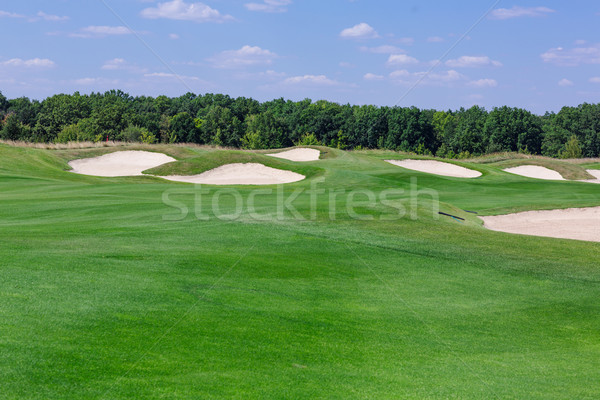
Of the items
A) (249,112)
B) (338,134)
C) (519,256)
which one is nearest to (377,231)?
(519,256)

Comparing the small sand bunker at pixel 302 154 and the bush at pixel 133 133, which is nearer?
the small sand bunker at pixel 302 154

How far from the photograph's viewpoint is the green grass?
6.07 meters

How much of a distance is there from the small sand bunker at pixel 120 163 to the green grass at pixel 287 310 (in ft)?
80.5

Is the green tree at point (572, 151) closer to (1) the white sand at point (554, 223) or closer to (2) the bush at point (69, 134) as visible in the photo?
(1) the white sand at point (554, 223)

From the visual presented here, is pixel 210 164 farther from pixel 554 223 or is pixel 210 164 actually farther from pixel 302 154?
pixel 554 223

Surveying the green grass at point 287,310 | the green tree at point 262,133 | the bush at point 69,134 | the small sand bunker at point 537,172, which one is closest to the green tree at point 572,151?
the small sand bunker at point 537,172

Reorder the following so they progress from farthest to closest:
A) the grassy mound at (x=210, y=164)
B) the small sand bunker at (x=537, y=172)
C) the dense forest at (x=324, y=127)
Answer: the dense forest at (x=324, y=127), the small sand bunker at (x=537, y=172), the grassy mound at (x=210, y=164)

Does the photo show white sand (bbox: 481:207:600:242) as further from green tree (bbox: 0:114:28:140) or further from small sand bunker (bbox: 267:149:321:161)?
green tree (bbox: 0:114:28:140)

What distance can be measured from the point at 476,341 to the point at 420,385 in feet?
7.93

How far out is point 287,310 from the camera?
8.81 m

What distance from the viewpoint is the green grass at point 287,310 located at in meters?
6.07

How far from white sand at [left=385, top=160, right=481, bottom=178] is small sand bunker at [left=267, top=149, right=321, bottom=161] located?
341 inches

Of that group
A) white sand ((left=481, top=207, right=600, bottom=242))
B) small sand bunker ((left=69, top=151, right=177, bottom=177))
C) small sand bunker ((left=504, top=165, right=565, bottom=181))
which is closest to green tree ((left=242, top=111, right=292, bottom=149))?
small sand bunker ((left=504, top=165, right=565, bottom=181))

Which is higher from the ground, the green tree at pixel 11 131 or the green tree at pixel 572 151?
the green tree at pixel 11 131
